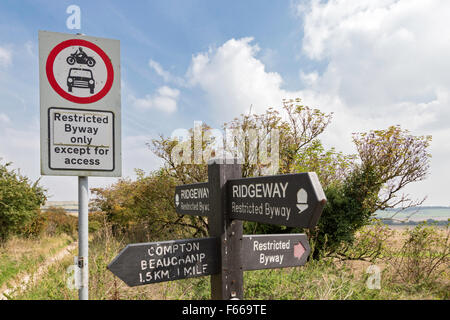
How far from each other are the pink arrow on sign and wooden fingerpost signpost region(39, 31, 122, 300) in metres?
1.60

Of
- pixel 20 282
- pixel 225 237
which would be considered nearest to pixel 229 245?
pixel 225 237

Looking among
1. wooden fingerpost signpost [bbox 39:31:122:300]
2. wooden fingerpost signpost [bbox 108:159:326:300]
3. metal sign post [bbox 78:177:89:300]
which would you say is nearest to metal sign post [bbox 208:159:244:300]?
wooden fingerpost signpost [bbox 108:159:326:300]

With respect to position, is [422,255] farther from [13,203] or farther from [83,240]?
[13,203]

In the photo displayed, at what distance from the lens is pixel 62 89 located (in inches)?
95.7

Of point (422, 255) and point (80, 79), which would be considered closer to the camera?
point (80, 79)

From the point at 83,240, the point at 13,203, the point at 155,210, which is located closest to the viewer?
the point at 83,240

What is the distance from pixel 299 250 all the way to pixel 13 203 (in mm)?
14143

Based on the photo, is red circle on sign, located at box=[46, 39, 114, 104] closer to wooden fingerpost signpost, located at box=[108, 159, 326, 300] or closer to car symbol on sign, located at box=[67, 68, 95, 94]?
car symbol on sign, located at box=[67, 68, 95, 94]

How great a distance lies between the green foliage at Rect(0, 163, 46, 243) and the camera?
1282cm

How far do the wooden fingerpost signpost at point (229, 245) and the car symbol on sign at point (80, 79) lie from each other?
1.15 metres

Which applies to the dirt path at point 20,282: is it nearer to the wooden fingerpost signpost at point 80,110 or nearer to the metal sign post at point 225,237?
the wooden fingerpost signpost at point 80,110

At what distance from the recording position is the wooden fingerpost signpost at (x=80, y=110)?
94.0 inches

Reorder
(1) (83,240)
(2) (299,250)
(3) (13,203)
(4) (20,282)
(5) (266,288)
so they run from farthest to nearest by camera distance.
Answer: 1. (3) (13,203)
2. (4) (20,282)
3. (5) (266,288)
4. (2) (299,250)
5. (1) (83,240)
